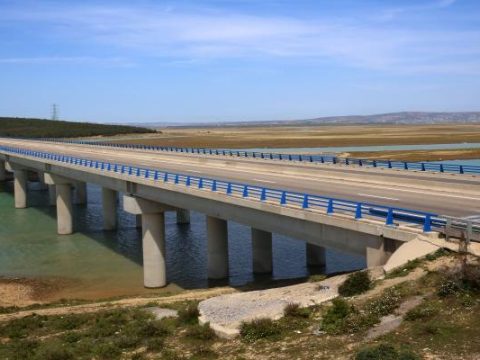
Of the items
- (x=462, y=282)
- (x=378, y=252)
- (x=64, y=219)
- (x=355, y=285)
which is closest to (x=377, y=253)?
(x=378, y=252)

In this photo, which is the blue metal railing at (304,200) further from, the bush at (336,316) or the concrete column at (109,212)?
the concrete column at (109,212)

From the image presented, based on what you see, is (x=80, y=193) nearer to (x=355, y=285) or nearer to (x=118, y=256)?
(x=118, y=256)

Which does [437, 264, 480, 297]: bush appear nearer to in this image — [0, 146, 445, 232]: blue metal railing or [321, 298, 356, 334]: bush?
[321, 298, 356, 334]: bush

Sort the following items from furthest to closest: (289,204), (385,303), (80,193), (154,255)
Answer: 1. (80,193)
2. (154,255)
3. (289,204)
4. (385,303)

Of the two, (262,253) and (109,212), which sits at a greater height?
(109,212)

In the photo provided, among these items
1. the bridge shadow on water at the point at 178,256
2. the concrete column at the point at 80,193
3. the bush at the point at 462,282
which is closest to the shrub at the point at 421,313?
the bush at the point at 462,282

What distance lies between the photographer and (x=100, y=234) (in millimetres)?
45719

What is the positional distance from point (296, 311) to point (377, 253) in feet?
14.6

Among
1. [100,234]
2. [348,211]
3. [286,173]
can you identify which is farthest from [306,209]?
[100,234]

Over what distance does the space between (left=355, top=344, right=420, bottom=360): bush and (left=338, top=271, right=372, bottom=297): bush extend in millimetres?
4120

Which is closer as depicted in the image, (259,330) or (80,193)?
(259,330)

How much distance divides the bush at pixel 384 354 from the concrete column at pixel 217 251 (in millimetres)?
20146

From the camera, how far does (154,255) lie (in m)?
31.4

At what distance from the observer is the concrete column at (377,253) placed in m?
17.8
